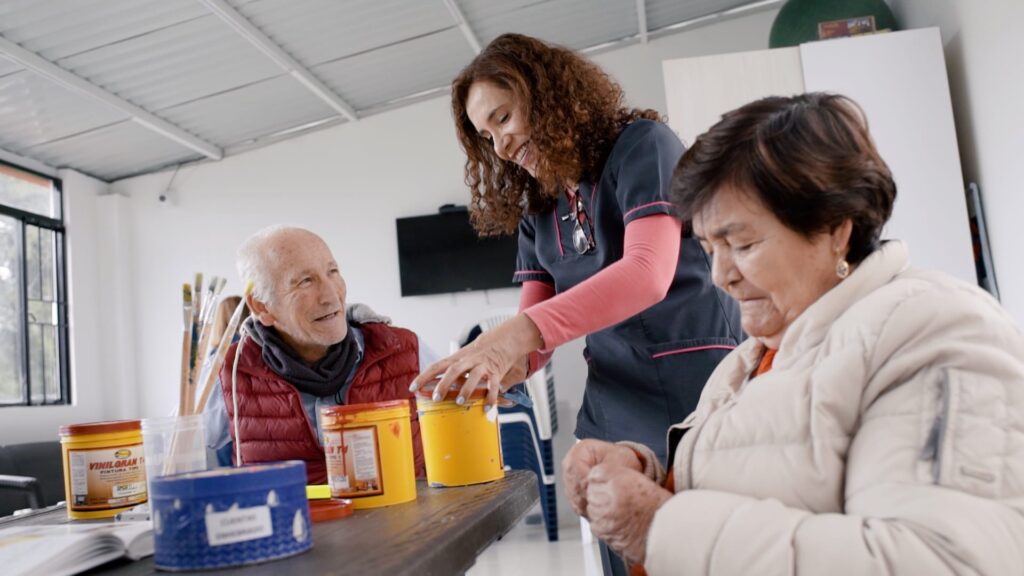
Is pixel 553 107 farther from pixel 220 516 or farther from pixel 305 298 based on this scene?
pixel 220 516

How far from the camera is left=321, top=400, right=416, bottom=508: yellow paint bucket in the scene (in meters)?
1.21

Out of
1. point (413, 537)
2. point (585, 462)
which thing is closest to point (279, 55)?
point (585, 462)

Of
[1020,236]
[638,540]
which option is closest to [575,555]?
[1020,236]

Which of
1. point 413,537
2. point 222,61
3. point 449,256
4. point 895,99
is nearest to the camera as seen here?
point 413,537

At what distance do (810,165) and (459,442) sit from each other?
676 mm

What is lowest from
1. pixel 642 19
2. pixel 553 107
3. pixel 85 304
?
pixel 553 107

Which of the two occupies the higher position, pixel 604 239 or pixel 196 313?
pixel 604 239

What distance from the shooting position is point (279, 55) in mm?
5277

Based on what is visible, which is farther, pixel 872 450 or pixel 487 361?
pixel 487 361

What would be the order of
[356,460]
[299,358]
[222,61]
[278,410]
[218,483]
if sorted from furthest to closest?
[222,61] < [299,358] < [278,410] < [356,460] < [218,483]

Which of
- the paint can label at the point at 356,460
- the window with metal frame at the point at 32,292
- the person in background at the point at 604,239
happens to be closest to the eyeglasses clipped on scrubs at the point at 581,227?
the person in background at the point at 604,239

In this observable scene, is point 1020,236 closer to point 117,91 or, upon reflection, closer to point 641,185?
point 641,185

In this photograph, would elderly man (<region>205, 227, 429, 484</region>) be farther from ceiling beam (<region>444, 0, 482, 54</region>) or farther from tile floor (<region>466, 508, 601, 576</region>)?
ceiling beam (<region>444, 0, 482, 54</region>)

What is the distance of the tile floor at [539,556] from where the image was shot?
4402mm
